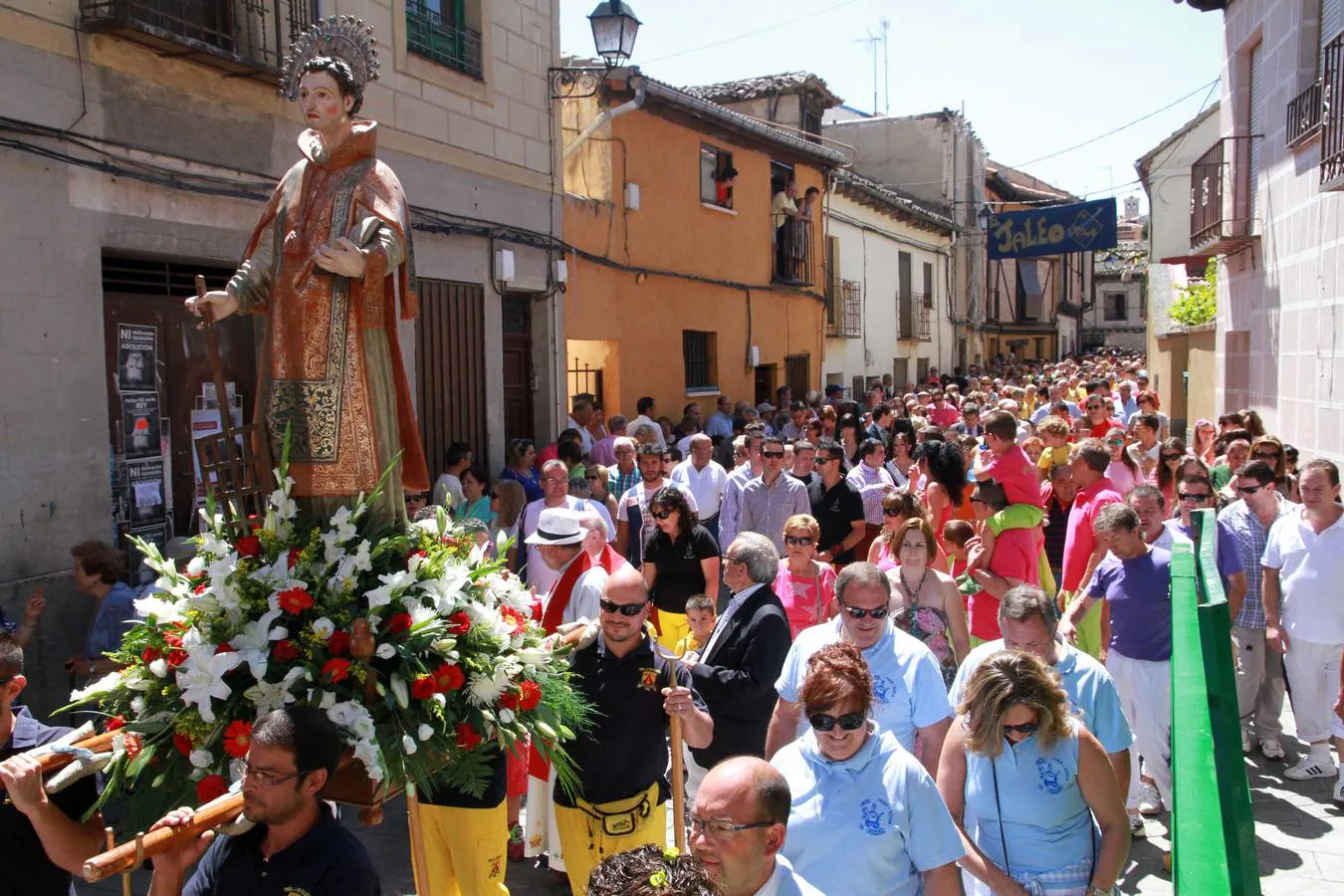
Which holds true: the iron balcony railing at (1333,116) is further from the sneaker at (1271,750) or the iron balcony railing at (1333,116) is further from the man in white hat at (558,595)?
the man in white hat at (558,595)

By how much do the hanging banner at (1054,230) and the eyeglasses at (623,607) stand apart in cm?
2257

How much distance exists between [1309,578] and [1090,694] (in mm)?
3009

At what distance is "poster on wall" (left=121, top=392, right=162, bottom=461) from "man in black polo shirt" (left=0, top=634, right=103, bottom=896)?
460 cm

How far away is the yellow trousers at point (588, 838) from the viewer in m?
4.53

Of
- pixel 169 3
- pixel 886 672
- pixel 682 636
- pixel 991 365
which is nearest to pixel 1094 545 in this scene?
pixel 682 636

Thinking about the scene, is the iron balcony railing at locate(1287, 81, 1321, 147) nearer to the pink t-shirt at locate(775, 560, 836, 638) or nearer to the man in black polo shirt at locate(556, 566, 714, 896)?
the pink t-shirt at locate(775, 560, 836, 638)

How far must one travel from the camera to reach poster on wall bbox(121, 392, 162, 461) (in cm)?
783

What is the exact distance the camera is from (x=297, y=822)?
3.00 metres

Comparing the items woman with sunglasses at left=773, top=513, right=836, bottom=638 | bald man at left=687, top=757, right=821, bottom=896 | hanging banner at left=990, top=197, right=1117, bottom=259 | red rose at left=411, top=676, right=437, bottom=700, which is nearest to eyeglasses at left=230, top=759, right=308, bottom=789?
red rose at left=411, top=676, right=437, bottom=700

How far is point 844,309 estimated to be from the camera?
1009 inches

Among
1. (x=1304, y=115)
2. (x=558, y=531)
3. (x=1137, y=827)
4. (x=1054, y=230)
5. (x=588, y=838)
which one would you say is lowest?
(x=1137, y=827)

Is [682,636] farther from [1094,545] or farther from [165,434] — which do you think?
[165,434]

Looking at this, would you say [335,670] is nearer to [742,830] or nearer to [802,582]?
[742,830]

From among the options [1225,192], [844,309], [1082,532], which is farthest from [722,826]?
[844,309]
